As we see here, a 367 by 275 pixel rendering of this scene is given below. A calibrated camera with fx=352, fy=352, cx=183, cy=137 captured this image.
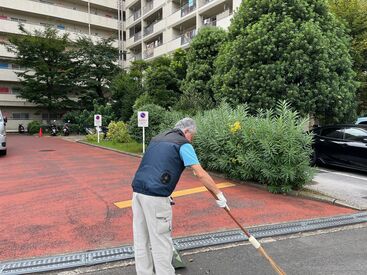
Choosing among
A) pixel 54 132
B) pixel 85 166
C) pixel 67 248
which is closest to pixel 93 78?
pixel 54 132

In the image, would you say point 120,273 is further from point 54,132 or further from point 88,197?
point 54,132

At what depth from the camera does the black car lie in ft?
31.2

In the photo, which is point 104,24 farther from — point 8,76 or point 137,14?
point 8,76

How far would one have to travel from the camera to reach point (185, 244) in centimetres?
461

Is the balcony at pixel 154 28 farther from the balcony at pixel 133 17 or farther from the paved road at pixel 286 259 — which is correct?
the paved road at pixel 286 259

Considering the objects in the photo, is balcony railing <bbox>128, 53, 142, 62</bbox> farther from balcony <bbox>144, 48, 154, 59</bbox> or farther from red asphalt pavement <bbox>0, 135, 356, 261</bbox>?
red asphalt pavement <bbox>0, 135, 356, 261</bbox>

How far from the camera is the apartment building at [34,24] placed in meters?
35.7

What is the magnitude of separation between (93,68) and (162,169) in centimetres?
3202

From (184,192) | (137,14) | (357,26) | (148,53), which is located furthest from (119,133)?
(137,14)

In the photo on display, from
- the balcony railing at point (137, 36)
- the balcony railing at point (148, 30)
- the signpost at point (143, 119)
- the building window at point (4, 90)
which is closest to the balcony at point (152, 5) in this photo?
the balcony railing at point (148, 30)

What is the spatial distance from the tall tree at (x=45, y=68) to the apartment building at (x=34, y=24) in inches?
131

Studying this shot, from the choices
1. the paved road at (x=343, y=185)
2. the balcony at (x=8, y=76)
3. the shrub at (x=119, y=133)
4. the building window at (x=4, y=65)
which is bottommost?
the paved road at (x=343, y=185)

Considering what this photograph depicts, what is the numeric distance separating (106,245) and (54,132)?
2618 centimetres

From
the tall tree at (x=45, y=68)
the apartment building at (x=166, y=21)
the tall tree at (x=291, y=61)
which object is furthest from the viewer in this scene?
the tall tree at (x=45, y=68)
